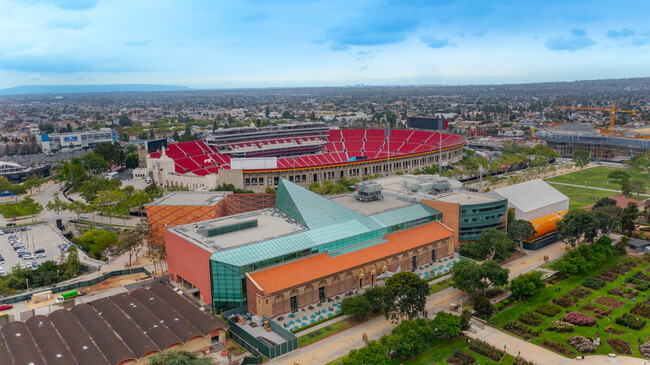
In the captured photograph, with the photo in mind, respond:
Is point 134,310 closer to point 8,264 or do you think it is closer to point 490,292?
point 8,264

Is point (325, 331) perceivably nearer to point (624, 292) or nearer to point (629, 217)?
point (624, 292)

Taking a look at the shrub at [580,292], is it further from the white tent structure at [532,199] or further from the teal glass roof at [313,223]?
the teal glass roof at [313,223]

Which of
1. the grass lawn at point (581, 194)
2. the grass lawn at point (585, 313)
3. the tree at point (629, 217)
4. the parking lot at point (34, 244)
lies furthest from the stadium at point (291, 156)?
the grass lawn at point (585, 313)

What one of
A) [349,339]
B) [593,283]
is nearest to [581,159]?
[593,283]

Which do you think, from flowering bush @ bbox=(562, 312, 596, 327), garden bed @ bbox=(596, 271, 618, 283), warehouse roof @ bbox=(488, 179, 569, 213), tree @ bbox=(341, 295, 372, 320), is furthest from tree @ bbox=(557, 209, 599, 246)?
tree @ bbox=(341, 295, 372, 320)

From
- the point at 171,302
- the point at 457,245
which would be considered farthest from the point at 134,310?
→ the point at 457,245

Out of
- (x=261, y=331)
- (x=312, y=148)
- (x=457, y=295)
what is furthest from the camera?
(x=312, y=148)
